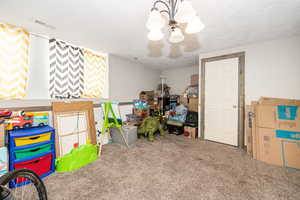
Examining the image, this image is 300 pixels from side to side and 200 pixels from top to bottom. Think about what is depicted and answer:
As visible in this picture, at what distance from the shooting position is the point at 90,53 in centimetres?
304

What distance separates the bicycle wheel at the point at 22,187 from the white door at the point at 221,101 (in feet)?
10.8

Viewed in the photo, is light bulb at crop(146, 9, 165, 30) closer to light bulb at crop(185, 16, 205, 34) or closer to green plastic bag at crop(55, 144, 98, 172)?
light bulb at crop(185, 16, 205, 34)

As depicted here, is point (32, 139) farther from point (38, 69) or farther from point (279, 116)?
point (279, 116)

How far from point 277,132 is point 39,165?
3845 millimetres

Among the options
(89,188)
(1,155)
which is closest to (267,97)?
(89,188)

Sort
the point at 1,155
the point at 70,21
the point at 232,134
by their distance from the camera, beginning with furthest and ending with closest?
the point at 232,134 < the point at 70,21 < the point at 1,155

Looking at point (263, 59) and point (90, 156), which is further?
point (263, 59)

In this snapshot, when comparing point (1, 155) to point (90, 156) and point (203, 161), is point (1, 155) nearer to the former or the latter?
point (90, 156)

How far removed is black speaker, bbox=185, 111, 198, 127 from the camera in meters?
3.56

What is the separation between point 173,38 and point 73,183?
2.23 meters

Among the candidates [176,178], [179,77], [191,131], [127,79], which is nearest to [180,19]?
[176,178]

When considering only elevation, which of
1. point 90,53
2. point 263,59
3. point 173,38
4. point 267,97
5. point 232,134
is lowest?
point 232,134

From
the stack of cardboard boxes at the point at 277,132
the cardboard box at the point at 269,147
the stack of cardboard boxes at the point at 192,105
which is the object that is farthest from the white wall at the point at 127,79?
the cardboard box at the point at 269,147

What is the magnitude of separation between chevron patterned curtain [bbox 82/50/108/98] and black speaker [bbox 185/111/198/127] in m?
2.58
